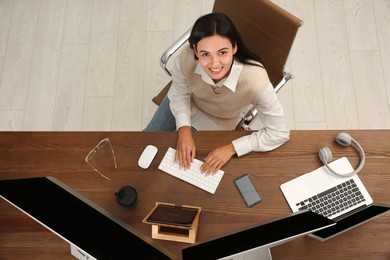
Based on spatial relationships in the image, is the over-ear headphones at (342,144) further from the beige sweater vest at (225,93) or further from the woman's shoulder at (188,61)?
the woman's shoulder at (188,61)

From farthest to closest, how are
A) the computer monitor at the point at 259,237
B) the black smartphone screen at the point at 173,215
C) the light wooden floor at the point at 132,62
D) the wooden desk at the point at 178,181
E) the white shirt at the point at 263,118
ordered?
1. the light wooden floor at the point at 132,62
2. the white shirt at the point at 263,118
3. the wooden desk at the point at 178,181
4. the black smartphone screen at the point at 173,215
5. the computer monitor at the point at 259,237

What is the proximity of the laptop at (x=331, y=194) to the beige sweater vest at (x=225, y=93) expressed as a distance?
39cm

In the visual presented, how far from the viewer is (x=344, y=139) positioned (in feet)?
4.87

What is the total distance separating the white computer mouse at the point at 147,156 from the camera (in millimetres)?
1510

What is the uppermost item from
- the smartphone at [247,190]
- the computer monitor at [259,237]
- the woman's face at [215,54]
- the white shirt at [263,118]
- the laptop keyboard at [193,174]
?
the woman's face at [215,54]

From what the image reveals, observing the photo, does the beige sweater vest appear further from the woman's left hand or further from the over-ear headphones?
the over-ear headphones

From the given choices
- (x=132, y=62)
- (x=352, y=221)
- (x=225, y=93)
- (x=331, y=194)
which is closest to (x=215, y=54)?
(x=225, y=93)

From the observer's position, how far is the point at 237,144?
1500mm

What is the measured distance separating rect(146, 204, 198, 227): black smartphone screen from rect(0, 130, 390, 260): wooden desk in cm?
8

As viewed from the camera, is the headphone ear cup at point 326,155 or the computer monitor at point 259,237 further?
the headphone ear cup at point 326,155

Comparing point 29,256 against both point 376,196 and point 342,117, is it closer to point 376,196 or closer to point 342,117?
point 376,196

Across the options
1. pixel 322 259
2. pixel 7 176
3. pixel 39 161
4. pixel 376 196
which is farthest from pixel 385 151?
pixel 7 176

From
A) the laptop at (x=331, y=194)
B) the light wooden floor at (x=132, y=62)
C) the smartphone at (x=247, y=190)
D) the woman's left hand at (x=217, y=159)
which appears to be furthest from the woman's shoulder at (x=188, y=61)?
the light wooden floor at (x=132, y=62)

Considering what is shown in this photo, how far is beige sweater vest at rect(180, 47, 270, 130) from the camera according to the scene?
1.51 meters
